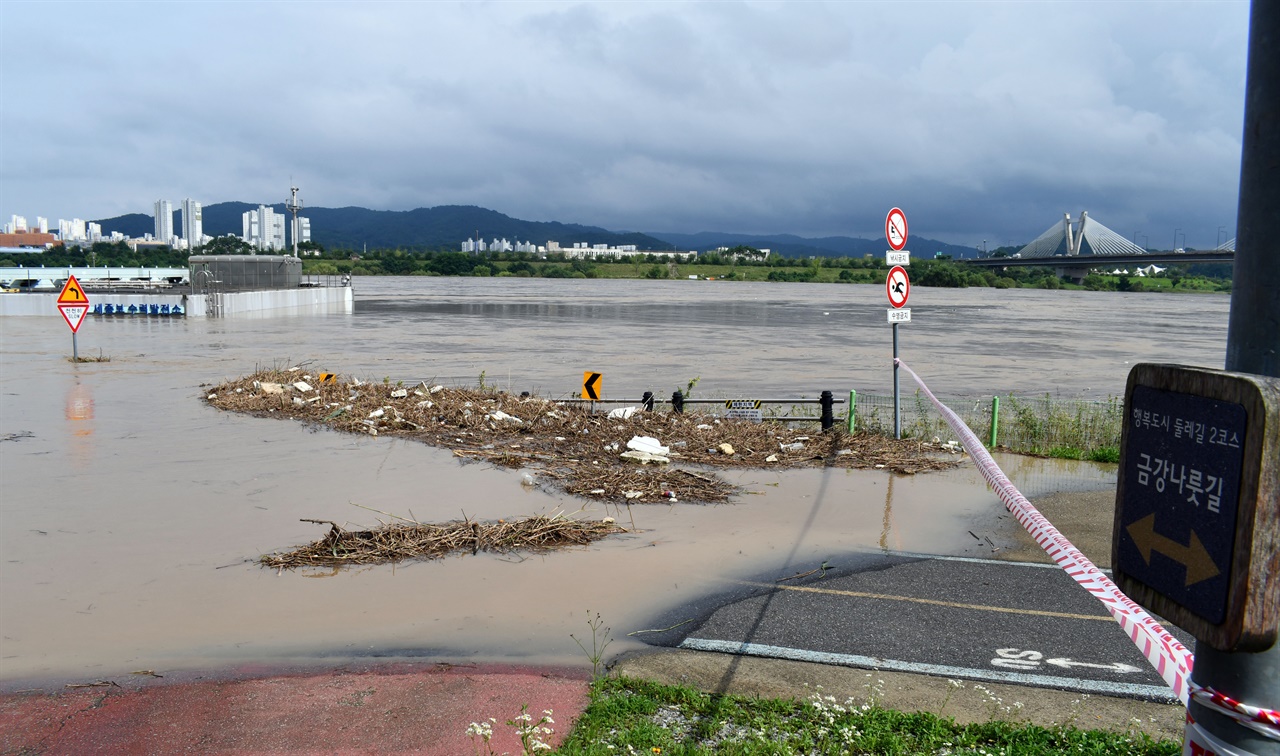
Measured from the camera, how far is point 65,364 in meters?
26.0

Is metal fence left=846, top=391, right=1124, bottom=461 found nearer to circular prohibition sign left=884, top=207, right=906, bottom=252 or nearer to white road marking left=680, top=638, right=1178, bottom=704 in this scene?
circular prohibition sign left=884, top=207, right=906, bottom=252

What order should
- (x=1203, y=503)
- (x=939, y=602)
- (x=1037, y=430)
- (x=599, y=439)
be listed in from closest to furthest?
(x=1203, y=503)
(x=939, y=602)
(x=599, y=439)
(x=1037, y=430)

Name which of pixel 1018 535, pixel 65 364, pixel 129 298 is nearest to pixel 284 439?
pixel 1018 535

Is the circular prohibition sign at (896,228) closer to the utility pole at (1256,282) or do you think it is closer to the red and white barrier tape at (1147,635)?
the red and white barrier tape at (1147,635)

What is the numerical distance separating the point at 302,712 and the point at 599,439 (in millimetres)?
8321

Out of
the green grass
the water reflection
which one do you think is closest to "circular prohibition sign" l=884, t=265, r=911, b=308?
the green grass

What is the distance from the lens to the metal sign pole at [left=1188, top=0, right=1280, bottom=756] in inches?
75.4

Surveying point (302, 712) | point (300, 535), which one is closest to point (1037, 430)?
point (300, 535)

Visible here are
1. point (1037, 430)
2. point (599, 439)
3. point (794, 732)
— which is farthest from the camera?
point (1037, 430)

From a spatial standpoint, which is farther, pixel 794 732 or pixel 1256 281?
pixel 794 732

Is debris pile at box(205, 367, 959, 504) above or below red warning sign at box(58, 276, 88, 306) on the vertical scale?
below

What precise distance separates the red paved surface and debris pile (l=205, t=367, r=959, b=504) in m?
4.93

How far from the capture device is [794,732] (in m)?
4.73

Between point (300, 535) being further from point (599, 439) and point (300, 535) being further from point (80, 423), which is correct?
point (80, 423)
